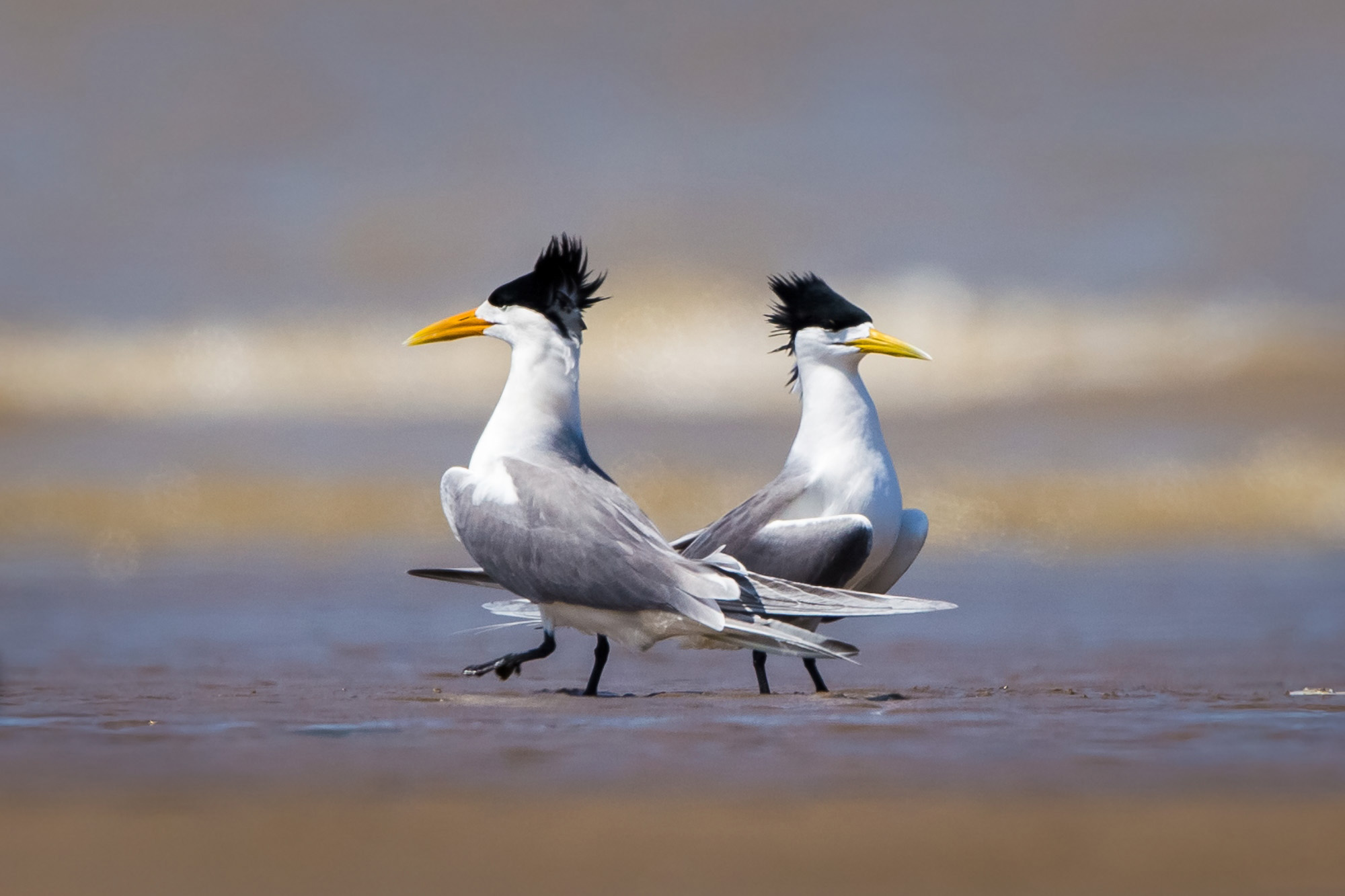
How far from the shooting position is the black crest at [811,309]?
6.93m

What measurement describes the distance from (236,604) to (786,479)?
3.50 metres

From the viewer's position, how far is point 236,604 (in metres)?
8.98

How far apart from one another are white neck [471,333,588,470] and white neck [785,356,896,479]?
0.86 m

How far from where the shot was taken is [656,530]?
253 inches

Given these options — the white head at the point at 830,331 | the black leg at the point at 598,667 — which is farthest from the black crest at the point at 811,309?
the black leg at the point at 598,667

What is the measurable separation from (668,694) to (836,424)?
4.04 feet

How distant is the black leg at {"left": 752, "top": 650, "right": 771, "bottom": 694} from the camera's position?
634 cm

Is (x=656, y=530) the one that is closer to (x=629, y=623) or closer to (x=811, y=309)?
(x=629, y=623)

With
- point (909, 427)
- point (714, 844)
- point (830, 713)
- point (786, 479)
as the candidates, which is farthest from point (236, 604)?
point (909, 427)

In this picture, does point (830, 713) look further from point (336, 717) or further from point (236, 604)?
point (236, 604)

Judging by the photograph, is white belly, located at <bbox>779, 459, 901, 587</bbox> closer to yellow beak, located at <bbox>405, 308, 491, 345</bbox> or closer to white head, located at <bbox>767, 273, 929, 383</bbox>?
white head, located at <bbox>767, 273, 929, 383</bbox>

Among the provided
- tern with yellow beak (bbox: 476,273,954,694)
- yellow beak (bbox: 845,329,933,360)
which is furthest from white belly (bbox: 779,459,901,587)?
yellow beak (bbox: 845,329,933,360)

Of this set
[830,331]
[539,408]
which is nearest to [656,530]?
[539,408]

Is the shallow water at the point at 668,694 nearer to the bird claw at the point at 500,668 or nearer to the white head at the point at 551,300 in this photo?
the bird claw at the point at 500,668
